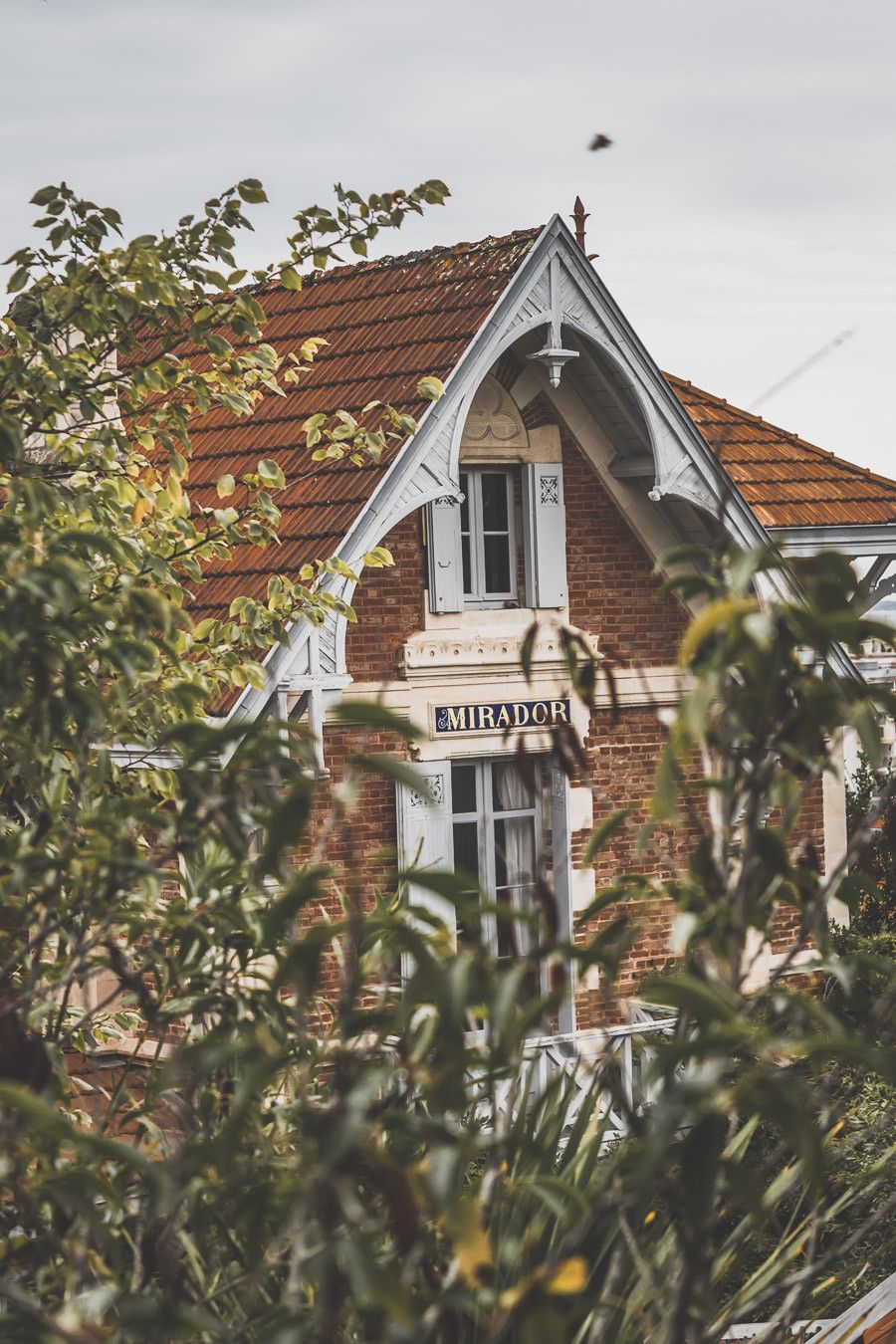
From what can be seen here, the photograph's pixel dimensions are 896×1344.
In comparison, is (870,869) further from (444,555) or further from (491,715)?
(444,555)

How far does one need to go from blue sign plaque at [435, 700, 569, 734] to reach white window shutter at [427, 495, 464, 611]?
2.24 ft

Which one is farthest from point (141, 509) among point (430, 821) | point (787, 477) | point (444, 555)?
point (787, 477)

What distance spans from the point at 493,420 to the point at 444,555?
3.54 feet

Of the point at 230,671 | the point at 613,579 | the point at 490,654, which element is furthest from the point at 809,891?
the point at 613,579

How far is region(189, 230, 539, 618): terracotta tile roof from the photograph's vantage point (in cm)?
995

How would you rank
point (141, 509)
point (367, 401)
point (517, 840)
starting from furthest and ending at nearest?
point (517, 840)
point (367, 401)
point (141, 509)

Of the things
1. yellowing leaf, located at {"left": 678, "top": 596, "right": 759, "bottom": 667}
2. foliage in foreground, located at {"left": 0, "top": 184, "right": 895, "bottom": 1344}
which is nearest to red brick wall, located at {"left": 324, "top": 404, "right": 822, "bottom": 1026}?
foliage in foreground, located at {"left": 0, "top": 184, "right": 895, "bottom": 1344}

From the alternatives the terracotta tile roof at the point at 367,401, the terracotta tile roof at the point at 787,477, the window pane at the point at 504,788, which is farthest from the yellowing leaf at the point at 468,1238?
the terracotta tile roof at the point at 787,477

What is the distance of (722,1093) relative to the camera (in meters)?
1.91

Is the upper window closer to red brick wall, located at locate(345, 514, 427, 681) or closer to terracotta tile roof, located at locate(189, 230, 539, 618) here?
red brick wall, located at locate(345, 514, 427, 681)

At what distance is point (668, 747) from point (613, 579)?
9908 millimetres

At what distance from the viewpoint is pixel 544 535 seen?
37.3 ft

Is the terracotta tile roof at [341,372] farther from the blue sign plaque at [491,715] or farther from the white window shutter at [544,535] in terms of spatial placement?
the blue sign plaque at [491,715]

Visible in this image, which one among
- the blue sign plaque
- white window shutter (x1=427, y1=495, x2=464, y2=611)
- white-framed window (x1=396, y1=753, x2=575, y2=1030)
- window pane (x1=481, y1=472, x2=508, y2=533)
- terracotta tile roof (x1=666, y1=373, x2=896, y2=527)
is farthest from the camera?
terracotta tile roof (x1=666, y1=373, x2=896, y2=527)
